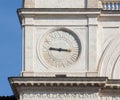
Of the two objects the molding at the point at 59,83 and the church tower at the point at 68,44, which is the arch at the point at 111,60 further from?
the molding at the point at 59,83

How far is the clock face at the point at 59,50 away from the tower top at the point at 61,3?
1.39 metres

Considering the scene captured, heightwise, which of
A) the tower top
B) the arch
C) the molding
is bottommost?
the molding

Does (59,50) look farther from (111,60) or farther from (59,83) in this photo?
(111,60)

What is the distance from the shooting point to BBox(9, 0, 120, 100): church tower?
50.8 metres

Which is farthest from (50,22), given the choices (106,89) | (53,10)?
(106,89)

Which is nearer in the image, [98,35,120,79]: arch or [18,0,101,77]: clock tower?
[18,0,101,77]: clock tower

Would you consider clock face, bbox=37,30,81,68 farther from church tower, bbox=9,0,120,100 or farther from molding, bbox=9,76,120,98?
molding, bbox=9,76,120,98

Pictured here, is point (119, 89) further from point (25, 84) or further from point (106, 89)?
point (25, 84)

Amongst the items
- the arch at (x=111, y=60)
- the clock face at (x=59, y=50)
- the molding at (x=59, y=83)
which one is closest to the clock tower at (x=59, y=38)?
the clock face at (x=59, y=50)

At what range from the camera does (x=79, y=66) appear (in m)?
51.1

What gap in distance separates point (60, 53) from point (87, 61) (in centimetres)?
130

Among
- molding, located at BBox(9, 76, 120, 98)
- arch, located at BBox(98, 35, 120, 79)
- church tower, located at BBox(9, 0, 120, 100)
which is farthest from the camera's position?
arch, located at BBox(98, 35, 120, 79)

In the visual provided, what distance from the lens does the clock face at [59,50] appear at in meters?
51.1

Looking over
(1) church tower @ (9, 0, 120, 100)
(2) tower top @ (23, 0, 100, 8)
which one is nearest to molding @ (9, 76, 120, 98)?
(1) church tower @ (9, 0, 120, 100)
